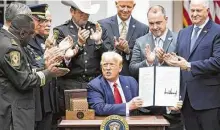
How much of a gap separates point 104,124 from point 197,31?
5.05 feet

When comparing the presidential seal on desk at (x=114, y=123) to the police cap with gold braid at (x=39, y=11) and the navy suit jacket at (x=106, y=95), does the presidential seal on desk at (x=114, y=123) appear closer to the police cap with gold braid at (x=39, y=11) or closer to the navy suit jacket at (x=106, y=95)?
the navy suit jacket at (x=106, y=95)

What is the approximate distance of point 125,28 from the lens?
5727mm

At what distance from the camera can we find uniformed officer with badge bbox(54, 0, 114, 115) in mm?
5449

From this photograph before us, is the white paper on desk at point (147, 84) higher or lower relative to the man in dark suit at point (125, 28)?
lower

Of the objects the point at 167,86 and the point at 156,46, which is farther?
the point at 156,46

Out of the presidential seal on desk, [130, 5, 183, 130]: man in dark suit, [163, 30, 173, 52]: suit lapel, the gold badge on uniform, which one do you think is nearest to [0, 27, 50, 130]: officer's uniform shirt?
the gold badge on uniform

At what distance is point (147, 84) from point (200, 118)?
2.38 ft

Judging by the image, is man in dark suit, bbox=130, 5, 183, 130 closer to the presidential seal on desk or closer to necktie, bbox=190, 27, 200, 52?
necktie, bbox=190, 27, 200, 52

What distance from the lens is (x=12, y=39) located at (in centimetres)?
430

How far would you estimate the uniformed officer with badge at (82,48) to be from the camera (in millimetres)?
5449

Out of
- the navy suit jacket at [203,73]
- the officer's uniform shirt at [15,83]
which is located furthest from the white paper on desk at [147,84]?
the officer's uniform shirt at [15,83]

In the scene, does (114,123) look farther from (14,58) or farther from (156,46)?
(156,46)

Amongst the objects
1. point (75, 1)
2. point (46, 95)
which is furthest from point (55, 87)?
point (75, 1)

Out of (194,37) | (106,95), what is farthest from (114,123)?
(194,37)
